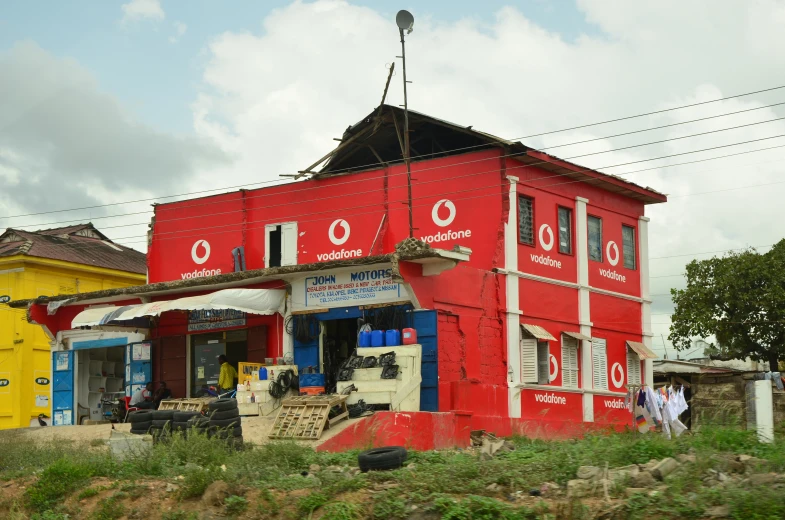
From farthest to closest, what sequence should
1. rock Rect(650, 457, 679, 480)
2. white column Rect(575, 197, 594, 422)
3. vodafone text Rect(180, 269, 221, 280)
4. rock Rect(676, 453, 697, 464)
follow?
vodafone text Rect(180, 269, 221, 280), white column Rect(575, 197, 594, 422), rock Rect(676, 453, 697, 464), rock Rect(650, 457, 679, 480)

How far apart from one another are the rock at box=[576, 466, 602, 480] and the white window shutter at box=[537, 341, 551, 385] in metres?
12.8

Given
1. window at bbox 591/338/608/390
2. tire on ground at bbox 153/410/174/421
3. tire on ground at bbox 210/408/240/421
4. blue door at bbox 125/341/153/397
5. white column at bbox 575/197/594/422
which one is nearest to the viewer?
tire on ground at bbox 210/408/240/421

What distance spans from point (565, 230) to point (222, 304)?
9.71 meters

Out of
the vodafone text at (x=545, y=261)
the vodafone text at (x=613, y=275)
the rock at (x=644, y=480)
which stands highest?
the vodafone text at (x=545, y=261)

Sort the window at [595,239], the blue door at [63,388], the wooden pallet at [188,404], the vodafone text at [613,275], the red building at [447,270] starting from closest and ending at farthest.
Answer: the red building at [447,270] → the wooden pallet at [188,404] → the blue door at [63,388] → the window at [595,239] → the vodafone text at [613,275]

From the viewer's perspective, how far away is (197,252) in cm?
3067

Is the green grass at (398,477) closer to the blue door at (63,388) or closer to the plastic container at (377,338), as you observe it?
the plastic container at (377,338)

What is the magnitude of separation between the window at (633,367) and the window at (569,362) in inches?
114

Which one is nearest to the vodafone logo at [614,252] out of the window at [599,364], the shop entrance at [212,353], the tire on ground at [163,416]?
the window at [599,364]

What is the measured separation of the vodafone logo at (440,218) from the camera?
991 inches

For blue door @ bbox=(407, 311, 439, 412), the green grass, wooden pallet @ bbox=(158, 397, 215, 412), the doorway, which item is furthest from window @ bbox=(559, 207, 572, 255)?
the green grass

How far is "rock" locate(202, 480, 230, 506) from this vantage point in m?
12.6

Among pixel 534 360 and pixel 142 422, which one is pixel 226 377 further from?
pixel 534 360

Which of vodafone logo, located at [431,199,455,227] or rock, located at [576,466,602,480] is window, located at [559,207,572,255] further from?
rock, located at [576,466,602,480]
